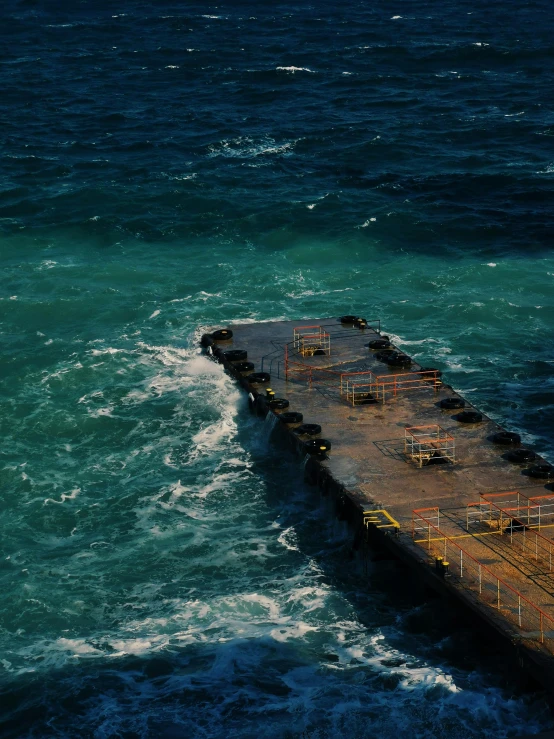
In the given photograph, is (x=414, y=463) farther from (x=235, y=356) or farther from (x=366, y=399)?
(x=235, y=356)

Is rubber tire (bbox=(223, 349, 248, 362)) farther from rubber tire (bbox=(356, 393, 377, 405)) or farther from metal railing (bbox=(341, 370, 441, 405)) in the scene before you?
rubber tire (bbox=(356, 393, 377, 405))

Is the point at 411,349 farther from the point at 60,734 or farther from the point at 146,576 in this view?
the point at 60,734

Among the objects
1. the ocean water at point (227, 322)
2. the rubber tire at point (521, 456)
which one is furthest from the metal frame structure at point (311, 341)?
the rubber tire at point (521, 456)

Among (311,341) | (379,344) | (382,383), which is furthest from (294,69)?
(382,383)

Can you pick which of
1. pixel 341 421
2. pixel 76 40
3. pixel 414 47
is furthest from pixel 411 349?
pixel 76 40

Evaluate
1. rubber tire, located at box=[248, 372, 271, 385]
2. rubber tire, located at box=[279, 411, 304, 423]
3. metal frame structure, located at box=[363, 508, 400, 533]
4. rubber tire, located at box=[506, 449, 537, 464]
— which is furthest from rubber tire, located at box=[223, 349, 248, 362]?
metal frame structure, located at box=[363, 508, 400, 533]

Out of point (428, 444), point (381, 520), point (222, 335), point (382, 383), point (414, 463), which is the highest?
point (382, 383)
